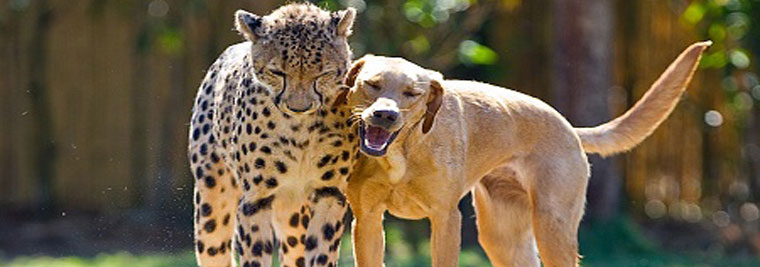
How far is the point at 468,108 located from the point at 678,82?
4.25 feet

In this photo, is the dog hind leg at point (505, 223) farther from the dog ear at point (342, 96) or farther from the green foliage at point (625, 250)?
the green foliage at point (625, 250)

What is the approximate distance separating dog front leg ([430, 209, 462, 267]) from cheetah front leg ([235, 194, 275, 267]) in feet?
2.48

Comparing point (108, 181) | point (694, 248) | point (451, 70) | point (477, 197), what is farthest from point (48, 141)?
point (477, 197)

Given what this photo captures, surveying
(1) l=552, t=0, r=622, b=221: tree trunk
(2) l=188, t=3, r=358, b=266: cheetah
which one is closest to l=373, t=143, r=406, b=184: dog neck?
(2) l=188, t=3, r=358, b=266: cheetah

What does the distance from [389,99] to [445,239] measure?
28.9 inches

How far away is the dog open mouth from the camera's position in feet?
18.4

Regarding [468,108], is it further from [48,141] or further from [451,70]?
[48,141]

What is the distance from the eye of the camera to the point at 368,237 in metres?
6.19

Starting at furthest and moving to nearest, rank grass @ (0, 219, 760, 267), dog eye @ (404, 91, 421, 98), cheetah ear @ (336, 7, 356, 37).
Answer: grass @ (0, 219, 760, 267) < cheetah ear @ (336, 7, 356, 37) < dog eye @ (404, 91, 421, 98)

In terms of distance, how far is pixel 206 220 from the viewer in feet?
22.6

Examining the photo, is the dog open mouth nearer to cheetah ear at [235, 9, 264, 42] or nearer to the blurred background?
cheetah ear at [235, 9, 264, 42]

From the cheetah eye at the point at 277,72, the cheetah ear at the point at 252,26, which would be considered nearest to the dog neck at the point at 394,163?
the cheetah eye at the point at 277,72

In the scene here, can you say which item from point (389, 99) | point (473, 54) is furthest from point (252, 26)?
point (473, 54)

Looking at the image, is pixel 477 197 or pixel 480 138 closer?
pixel 480 138
